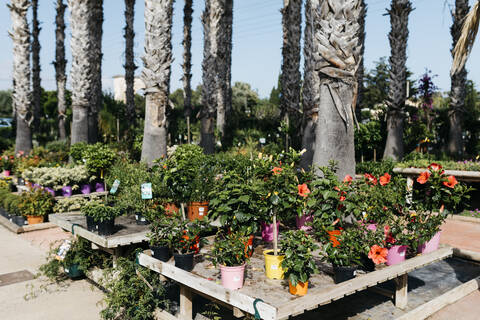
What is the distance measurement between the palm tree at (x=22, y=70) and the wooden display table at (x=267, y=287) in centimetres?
1165

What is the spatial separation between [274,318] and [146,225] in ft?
10.6

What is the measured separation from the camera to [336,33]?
5496 millimetres

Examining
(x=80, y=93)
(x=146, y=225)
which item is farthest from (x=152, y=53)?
(x=146, y=225)

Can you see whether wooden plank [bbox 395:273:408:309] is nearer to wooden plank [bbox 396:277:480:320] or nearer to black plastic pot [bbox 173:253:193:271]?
wooden plank [bbox 396:277:480:320]

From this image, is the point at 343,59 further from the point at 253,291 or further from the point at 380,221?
the point at 253,291

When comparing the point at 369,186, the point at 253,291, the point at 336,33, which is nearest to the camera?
the point at 253,291


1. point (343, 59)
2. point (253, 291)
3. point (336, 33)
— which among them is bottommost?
point (253, 291)

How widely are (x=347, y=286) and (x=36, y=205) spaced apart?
7.67m

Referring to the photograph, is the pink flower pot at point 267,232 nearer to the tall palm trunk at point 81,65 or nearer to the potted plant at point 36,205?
the potted plant at point 36,205

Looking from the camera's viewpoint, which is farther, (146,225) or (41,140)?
(41,140)

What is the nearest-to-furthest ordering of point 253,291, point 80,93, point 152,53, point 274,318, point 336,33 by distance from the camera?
point 274,318 < point 253,291 < point 336,33 < point 152,53 < point 80,93

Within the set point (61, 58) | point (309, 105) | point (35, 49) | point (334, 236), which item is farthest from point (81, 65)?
point (35, 49)

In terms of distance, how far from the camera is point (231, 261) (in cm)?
360

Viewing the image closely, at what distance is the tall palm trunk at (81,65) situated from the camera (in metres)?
11.7
